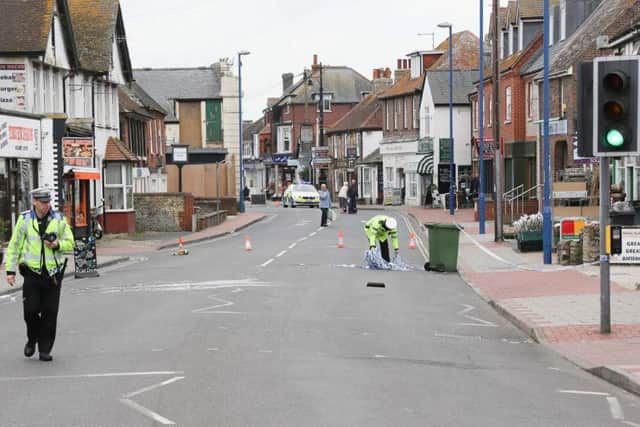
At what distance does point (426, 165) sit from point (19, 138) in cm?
3782

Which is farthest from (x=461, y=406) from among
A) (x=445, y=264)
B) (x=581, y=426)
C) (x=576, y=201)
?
(x=576, y=201)

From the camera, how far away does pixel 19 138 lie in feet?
104

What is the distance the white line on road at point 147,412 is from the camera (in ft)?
27.0

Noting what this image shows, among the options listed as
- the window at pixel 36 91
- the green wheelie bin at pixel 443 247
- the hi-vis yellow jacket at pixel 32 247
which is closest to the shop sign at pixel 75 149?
the window at pixel 36 91

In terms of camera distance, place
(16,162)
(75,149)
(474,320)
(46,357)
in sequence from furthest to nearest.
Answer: (75,149), (16,162), (474,320), (46,357)

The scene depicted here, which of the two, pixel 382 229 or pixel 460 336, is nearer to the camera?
pixel 460 336

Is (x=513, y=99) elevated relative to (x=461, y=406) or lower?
elevated

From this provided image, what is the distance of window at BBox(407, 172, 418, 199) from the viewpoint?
70.2 metres

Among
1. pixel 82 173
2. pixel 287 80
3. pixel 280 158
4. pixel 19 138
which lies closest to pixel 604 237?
pixel 19 138

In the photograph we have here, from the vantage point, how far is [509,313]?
1617 centimetres

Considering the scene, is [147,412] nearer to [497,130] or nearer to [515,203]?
[497,130]

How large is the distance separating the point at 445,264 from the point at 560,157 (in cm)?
2032

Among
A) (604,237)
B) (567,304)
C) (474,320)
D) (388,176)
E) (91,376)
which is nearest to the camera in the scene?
(91,376)

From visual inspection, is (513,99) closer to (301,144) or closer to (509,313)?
(509,313)
